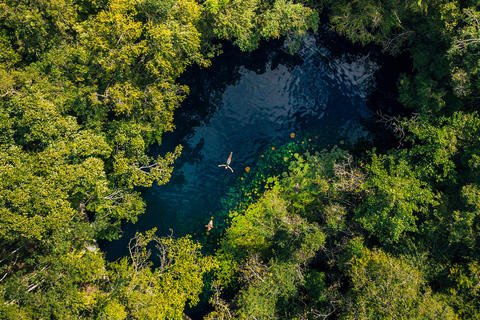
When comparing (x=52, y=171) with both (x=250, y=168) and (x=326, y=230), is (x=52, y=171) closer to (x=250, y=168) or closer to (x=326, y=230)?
(x=250, y=168)

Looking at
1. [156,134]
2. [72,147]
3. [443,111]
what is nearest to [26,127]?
[72,147]

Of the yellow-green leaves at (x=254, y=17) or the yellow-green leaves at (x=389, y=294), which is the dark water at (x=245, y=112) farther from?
the yellow-green leaves at (x=389, y=294)

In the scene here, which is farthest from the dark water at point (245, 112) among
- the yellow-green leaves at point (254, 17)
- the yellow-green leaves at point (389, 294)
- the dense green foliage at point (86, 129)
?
the yellow-green leaves at point (389, 294)

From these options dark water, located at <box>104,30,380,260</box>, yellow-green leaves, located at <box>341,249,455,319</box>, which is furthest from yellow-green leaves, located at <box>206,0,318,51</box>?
yellow-green leaves, located at <box>341,249,455,319</box>

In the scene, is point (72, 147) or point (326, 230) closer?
point (72, 147)

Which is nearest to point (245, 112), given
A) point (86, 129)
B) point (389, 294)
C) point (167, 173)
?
point (167, 173)
